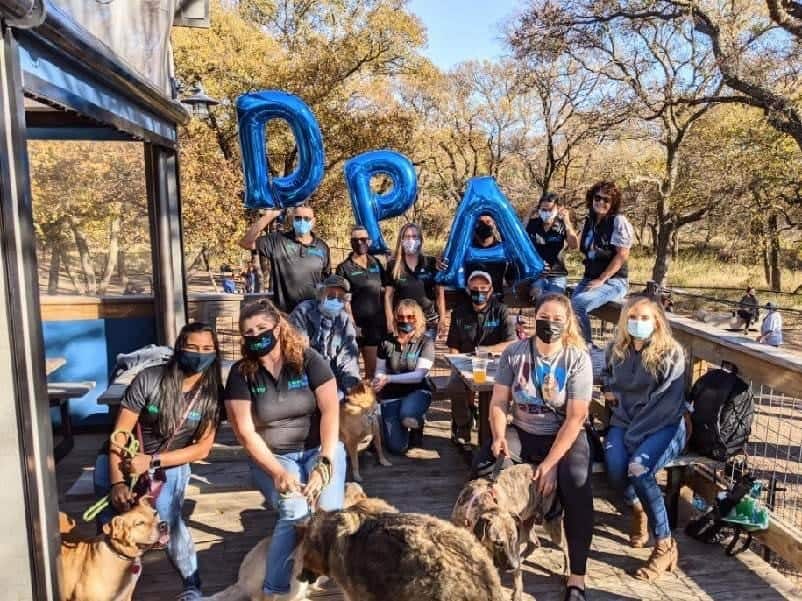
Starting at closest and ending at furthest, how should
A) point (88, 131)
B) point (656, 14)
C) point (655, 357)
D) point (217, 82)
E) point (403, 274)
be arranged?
point (655, 357)
point (403, 274)
point (88, 131)
point (656, 14)
point (217, 82)

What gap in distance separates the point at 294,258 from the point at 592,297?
8.54 feet

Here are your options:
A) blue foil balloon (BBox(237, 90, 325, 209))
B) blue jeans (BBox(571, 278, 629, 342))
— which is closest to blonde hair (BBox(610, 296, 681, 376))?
blue jeans (BBox(571, 278, 629, 342))

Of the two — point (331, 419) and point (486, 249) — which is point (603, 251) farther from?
point (331, 419)

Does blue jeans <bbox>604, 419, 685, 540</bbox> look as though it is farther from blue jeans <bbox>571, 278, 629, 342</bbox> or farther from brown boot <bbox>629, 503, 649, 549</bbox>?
blue jeans <bbox>571, 278, 629, 342</bbox>

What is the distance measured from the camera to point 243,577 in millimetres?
3346

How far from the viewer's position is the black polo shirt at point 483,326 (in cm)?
533

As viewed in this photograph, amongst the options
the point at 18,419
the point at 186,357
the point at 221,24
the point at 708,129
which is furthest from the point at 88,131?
the point at 708,129

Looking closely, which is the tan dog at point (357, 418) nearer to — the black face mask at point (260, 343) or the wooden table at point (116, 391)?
the wooden table at point (116, 391)

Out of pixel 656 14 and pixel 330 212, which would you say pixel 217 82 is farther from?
pixel 656 14

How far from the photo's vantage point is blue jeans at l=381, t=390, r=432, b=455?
5.24 meters

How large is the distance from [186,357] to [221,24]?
1657cm

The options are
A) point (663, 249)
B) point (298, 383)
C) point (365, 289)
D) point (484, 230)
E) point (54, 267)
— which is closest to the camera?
point (298, 383)

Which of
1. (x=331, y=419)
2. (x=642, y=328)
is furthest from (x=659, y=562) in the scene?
(x=331, y=419)

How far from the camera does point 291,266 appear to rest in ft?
18.1
